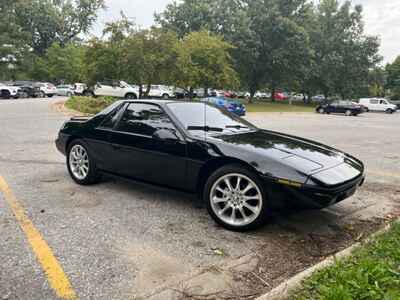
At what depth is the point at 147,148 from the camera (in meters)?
4.22

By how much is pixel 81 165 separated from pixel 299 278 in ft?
11.8

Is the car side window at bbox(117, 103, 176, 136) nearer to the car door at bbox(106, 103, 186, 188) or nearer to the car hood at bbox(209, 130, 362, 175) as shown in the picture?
the car door at bbox(106, 103, 186, 188)

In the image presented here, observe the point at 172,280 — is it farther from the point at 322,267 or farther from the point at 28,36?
the point at 28,36

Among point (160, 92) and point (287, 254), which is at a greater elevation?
point (160, 92)

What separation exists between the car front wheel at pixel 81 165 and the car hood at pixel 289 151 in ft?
6.76

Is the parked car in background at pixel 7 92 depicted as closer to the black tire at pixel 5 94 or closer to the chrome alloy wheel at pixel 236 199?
the black tire at pixel 5 94

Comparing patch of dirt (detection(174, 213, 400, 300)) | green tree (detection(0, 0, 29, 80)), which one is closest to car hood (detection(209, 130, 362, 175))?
patch of dirt (detection(174, 213, 400, 300))

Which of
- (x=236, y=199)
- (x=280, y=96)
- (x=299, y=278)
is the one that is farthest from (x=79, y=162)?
(x=280, y=96)

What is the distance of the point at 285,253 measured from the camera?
318cm

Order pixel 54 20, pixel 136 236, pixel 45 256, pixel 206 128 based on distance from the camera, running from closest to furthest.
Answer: pixel 45 256
pixel 136 236
pixel 206 128
pixel 54 20

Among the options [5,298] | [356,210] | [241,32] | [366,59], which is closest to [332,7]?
[366,59]

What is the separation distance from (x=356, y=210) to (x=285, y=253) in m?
1.70

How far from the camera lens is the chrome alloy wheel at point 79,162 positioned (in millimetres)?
5016

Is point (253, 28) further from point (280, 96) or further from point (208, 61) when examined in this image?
point (280, 96)
